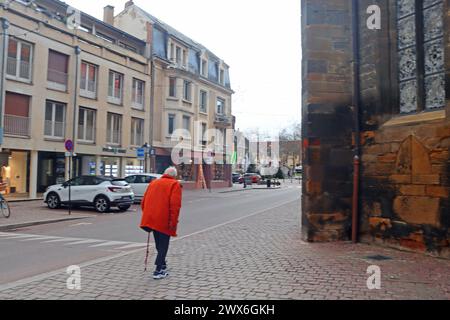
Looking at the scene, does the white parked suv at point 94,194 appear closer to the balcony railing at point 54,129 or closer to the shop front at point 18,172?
the shop front at point 18,172

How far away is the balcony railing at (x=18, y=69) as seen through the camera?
A: 20812mm

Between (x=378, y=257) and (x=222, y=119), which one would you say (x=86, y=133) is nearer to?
(x=222, y=119)

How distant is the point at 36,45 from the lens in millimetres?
22047

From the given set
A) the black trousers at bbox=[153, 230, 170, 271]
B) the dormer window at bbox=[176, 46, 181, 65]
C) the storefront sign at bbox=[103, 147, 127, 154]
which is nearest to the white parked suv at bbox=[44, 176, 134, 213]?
the storefront sign at bbox=[103, 147, 127, 154]

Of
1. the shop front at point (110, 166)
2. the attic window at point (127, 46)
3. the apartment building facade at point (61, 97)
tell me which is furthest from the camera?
the attic window at point (127, 46)

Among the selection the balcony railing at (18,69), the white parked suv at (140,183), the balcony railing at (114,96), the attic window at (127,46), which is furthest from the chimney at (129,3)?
the white parked suv at (140,183)

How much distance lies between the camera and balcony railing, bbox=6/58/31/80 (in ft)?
68.3

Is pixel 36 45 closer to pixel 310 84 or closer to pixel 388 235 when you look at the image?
pixel 310 84

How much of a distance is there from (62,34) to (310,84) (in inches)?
740

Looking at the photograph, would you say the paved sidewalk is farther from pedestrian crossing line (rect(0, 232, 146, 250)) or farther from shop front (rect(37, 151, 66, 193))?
shop front (rect(37, 151, 66, 193))

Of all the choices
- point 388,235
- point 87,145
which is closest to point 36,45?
point 87,145

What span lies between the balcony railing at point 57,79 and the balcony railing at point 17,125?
8.54 ft

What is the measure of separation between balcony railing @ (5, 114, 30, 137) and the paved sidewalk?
15506 mm

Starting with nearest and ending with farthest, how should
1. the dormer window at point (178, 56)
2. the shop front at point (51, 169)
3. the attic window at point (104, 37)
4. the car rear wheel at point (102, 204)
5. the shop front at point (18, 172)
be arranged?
the car rear wheel at point (102, 204) < the shop front at point (18, 172) < the shop front at point (51, 169) < the attic window at point (104, 37) < the dormer window at point (178, 56)
